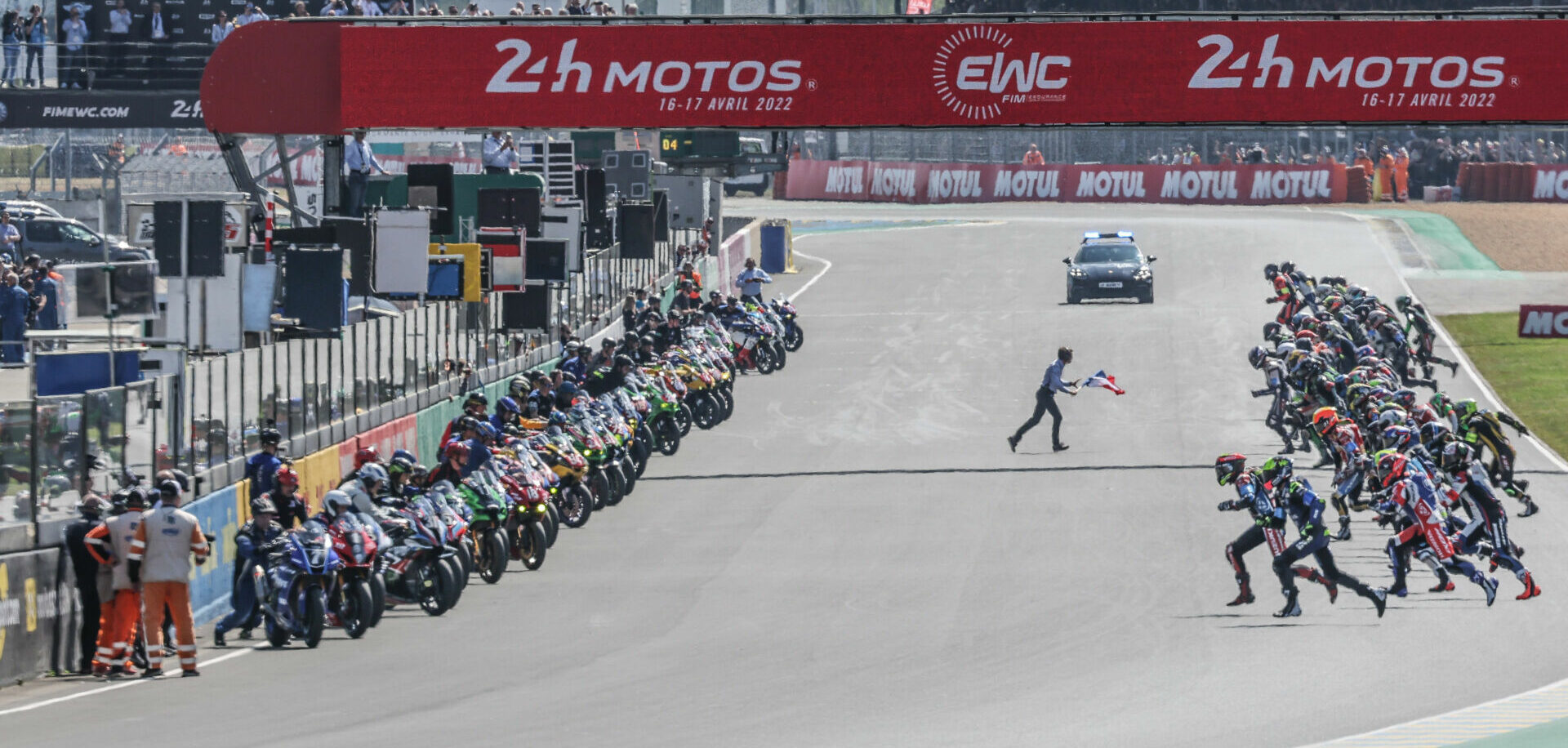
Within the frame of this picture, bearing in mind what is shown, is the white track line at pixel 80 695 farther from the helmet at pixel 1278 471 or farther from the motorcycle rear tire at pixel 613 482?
the helmet at pixel 1278 471

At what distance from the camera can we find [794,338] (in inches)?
1447

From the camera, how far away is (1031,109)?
26.4m

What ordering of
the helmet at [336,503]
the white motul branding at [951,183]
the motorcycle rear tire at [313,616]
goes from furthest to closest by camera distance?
the white motul branding at [951,183] → the helmet at [336,503] → the motorcycle rear tire at [313,616]

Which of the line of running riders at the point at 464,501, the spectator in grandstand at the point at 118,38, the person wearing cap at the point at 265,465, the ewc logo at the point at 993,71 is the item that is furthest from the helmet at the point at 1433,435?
the spectator in grandstand at the point at 118,38

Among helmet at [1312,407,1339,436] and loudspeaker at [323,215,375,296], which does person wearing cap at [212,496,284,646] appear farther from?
helmet at [1312,407,1339,436]

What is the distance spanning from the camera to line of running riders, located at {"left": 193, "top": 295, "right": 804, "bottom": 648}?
54.4 feet

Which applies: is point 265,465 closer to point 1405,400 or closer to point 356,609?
point 356,609

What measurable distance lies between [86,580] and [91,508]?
0.56 m

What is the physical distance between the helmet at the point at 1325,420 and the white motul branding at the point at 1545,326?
1579 cm

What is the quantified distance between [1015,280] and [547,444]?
26.0 m

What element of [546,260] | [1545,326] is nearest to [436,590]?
[546,260]

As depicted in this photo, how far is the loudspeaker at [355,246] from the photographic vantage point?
26.0 meters

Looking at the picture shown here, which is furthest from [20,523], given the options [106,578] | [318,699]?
[318,699]

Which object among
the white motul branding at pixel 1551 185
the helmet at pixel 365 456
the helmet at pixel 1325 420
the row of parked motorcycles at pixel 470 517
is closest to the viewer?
the row of parked motorcycles at pixel 470 517
